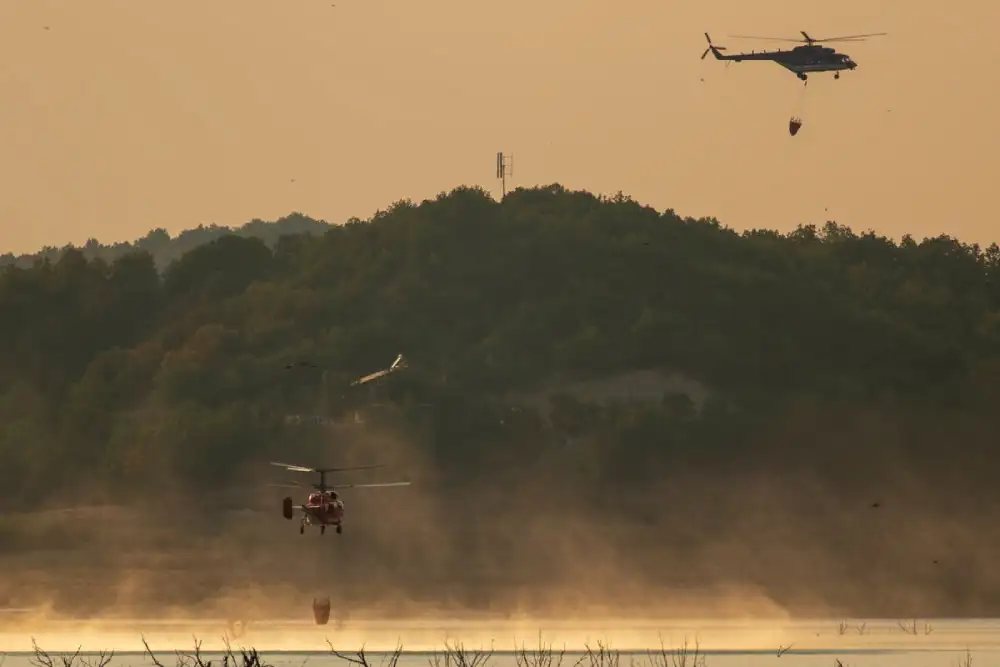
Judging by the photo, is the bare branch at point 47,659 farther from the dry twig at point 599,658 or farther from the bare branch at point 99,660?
the dry twig at point 599,658

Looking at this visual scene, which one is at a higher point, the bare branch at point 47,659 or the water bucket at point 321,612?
the bare branch at point 47,659

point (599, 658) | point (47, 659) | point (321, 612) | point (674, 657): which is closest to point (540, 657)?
point (599, 658)

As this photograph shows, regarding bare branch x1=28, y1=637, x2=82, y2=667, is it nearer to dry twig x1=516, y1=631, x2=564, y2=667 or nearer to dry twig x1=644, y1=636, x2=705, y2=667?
dry twig x1=516, y1=631, x2=564, y2=667

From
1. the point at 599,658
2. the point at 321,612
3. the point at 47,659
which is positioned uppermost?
the point at 47,659

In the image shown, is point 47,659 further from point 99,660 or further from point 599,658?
point 599,658

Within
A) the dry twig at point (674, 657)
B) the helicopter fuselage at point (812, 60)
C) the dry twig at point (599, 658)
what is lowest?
the dry twig at point (674, 657)

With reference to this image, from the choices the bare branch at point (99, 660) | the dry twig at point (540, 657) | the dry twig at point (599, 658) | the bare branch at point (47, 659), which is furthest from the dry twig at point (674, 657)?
the bare branch at point (47, 659)

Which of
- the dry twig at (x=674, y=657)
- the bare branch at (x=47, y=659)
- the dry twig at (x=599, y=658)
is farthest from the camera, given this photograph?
the dry twig at (x=674, y=657)

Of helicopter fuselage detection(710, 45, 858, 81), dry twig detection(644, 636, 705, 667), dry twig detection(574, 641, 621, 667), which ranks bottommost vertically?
dry twig detection(644, 636, 705, 667)

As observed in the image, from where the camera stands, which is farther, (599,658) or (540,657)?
(599,658)

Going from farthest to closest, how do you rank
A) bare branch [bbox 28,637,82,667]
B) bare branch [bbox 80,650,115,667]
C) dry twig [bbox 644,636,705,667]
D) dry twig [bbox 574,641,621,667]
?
dry twig [bbox 644,636,705,667], bare branch [bbox 80,650,115,667], dry twig [bbox 574,641,621,667], bare branch [bbox 28,637,82,667]

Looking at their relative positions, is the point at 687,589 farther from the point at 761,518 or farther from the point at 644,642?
the point at 644,642

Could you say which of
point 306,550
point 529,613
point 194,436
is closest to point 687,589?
point 529,613

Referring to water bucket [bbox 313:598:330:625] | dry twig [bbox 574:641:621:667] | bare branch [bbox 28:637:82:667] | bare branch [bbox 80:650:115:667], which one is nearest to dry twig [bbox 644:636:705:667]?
dry twig [bbox 574:641:621:667]
